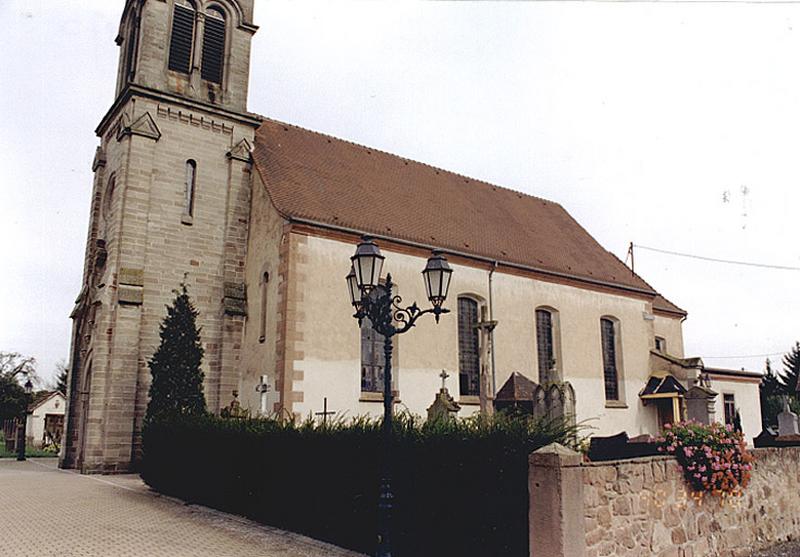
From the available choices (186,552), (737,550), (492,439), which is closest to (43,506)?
(186,552)

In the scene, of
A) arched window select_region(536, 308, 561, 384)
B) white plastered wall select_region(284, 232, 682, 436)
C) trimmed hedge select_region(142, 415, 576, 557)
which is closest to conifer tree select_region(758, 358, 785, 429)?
white plastered wall select_region(284, 232, 682, 436)

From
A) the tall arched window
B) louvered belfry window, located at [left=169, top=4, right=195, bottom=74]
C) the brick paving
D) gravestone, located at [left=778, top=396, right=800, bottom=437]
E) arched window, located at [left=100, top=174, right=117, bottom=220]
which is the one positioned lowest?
the brick paving

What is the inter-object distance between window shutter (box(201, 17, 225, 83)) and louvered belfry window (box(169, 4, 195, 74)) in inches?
19.0

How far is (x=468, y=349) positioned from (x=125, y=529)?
1283 centimetres

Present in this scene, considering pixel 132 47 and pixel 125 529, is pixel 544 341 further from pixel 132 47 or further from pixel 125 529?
pixel 132 47

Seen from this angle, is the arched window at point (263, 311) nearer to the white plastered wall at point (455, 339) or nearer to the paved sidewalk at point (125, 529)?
the white plastered wall at point (455, 339)

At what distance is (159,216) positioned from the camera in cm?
1909

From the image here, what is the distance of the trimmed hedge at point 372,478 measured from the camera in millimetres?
7137

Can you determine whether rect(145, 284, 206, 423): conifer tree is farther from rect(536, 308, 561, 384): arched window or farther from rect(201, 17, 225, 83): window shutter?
rect(536, 308, 561, 384): arched window

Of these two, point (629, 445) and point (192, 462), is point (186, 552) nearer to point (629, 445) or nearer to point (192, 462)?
point (192, 462)

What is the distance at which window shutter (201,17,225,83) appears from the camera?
2102 centimetres

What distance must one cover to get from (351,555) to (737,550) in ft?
17.1

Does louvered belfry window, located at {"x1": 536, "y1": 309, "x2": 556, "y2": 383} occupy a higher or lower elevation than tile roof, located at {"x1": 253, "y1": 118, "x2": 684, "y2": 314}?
lower

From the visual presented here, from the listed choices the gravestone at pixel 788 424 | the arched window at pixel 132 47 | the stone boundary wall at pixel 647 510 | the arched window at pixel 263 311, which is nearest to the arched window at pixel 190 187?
the arched window at pixel 263 311
